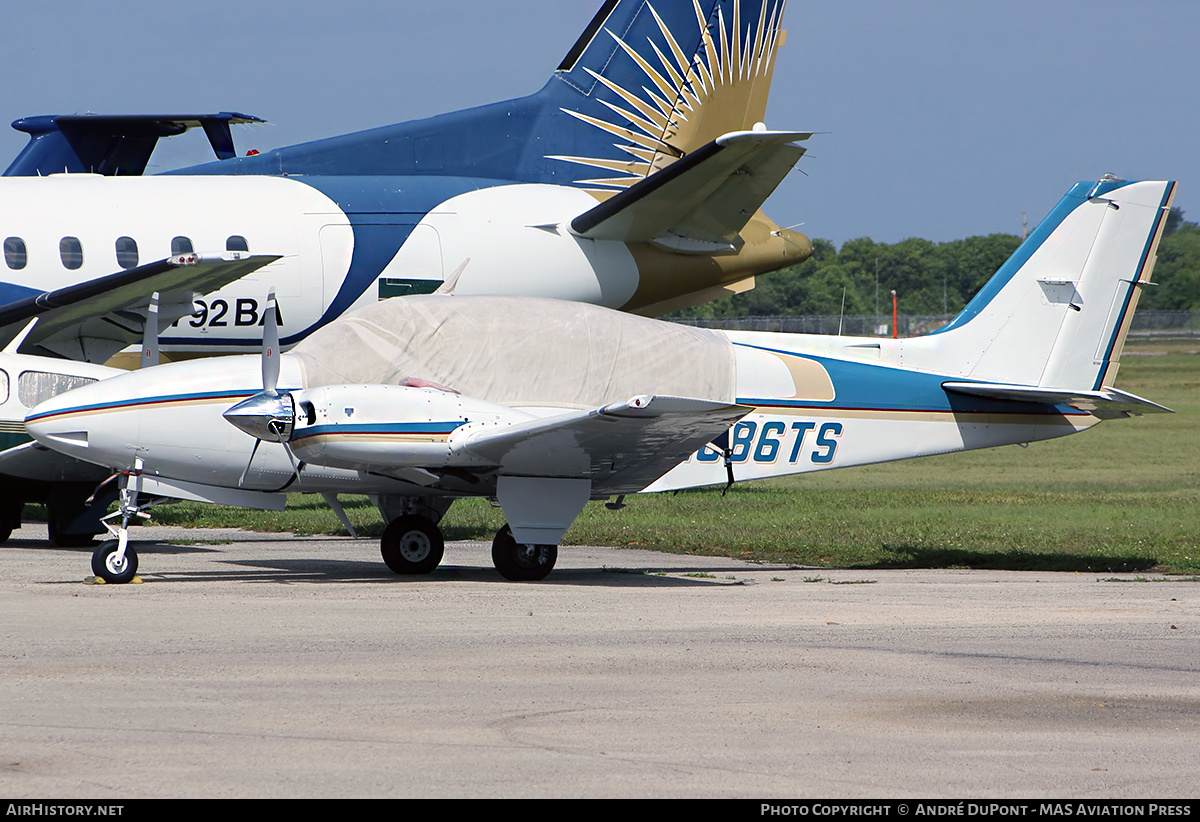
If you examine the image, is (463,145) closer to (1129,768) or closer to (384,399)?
(384,399)

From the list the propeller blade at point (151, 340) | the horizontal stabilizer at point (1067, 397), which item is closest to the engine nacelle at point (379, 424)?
the propeller blade at point (151, 340)

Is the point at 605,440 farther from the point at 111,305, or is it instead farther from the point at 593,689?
the point at 111,305

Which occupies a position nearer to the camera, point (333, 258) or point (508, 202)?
point (333, 258)

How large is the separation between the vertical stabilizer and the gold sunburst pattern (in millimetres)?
7036

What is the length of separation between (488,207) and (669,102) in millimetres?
3302

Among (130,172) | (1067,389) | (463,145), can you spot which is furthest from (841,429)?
(130,172)

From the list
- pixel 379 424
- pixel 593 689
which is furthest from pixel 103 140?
pixel 593 689

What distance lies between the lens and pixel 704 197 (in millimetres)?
17188

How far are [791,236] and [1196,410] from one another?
2497 cm

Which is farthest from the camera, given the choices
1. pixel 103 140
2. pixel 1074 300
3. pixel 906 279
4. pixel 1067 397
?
pixel 906 279

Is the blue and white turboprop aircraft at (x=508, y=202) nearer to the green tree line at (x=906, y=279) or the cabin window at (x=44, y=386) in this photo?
the cabin window at (x=44, y=386)

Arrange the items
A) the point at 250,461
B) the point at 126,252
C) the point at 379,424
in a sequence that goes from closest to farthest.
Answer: the point at 379,424
the point at 250,461
the point at 126,252

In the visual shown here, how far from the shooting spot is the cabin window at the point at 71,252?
1697 centimetres

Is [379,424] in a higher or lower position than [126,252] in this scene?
lower
